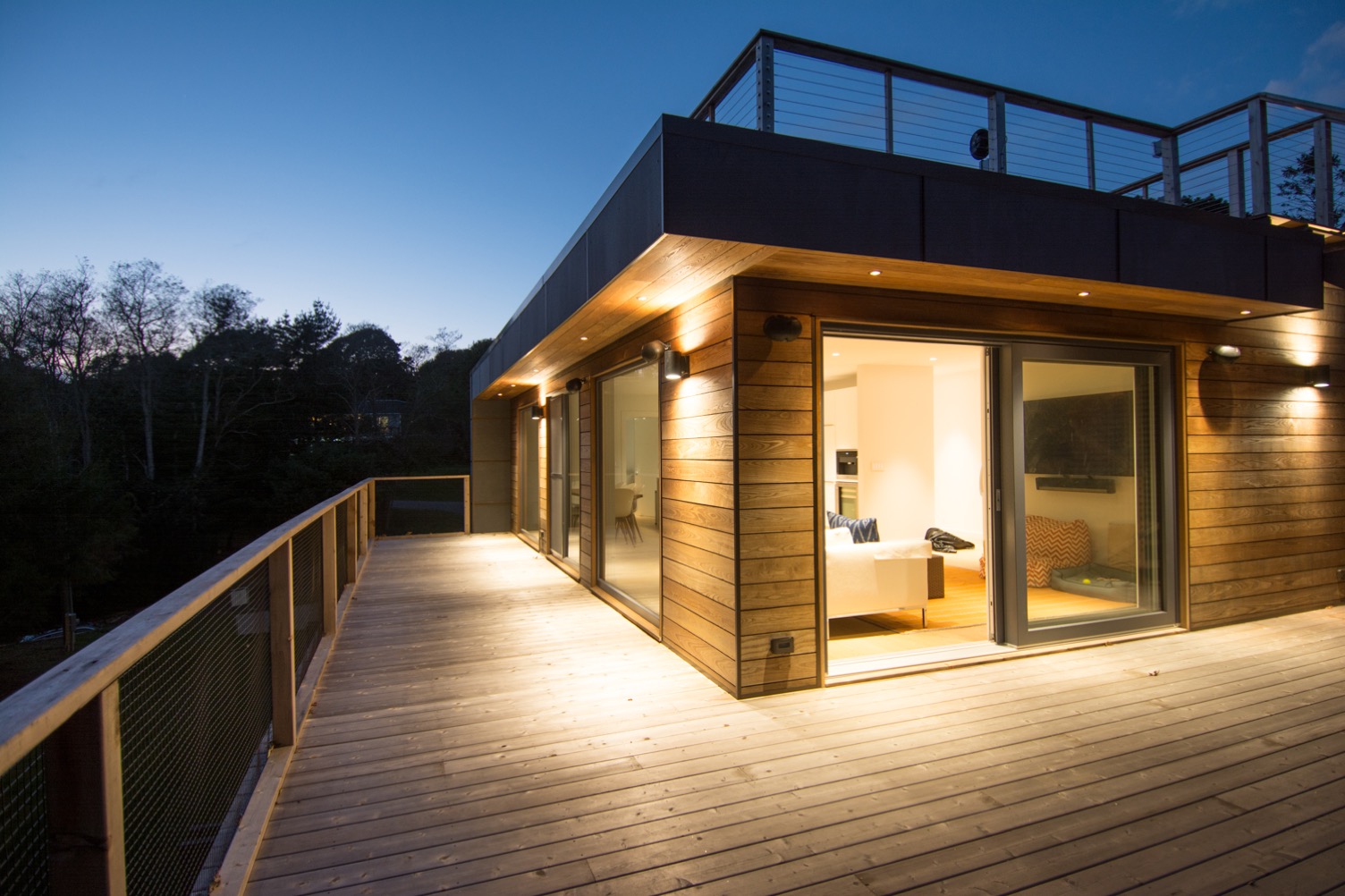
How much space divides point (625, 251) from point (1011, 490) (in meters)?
2.84

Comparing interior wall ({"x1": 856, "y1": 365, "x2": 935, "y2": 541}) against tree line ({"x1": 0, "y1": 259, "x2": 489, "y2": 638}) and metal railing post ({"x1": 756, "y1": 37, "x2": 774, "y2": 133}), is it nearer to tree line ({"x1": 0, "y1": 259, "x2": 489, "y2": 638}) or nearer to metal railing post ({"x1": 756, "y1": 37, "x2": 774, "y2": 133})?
metal railing post ({"x1": 756, "y1": 37, "x2": 774, "y2": 133})

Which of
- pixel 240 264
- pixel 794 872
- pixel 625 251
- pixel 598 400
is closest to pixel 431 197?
pixel 240 264

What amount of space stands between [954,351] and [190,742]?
21.4ft

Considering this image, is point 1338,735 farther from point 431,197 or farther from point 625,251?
point 431,197

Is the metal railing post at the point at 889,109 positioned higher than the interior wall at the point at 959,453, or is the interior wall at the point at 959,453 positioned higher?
the metal railing post at the point at 889,109

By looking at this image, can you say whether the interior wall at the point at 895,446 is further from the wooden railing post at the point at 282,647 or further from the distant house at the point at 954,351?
the wooden railing post at the point at 282,647

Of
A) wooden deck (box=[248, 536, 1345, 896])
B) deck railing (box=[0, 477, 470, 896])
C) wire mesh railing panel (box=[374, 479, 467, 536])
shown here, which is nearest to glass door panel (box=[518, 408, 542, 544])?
wooden deck (box=[248, 536, 1345, 896])

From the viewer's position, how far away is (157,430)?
23453 millimetres

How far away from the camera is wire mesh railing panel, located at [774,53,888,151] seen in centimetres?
364

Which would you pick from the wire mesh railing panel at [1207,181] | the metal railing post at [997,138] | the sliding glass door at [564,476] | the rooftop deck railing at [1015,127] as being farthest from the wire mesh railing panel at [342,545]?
the wire mesh railing panel at [1207,181]

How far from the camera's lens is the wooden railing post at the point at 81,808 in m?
1.14

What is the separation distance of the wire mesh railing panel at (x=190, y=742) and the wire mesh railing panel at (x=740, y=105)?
310 centimetres

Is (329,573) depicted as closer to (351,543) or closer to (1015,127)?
(351,543)

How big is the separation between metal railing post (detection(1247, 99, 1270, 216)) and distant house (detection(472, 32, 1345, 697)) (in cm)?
3
